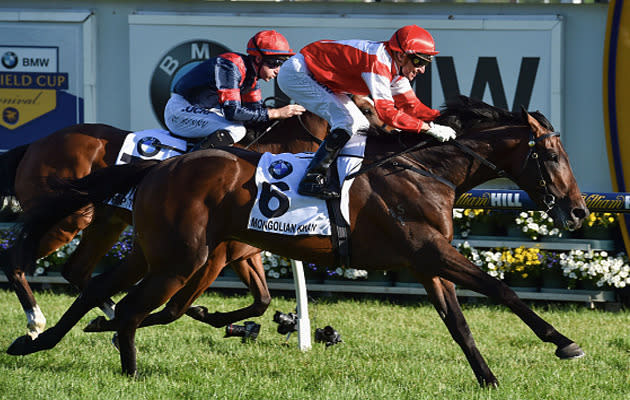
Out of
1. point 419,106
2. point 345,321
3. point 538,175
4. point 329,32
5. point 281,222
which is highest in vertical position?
point 329,32

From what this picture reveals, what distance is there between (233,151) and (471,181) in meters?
1.35

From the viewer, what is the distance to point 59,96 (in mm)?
7980

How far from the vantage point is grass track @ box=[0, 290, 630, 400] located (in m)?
4.23

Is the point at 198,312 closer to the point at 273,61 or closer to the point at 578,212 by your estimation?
the point at 273,61

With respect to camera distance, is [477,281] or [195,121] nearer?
[477,281]

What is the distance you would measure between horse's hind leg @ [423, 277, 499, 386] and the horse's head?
0.72m

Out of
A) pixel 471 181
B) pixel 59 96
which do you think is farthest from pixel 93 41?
pixel 471 181

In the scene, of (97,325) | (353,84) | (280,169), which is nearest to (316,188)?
(280,169)

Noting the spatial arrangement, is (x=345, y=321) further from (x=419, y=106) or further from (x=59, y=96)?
(x=59, y=96)

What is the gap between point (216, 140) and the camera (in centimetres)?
545

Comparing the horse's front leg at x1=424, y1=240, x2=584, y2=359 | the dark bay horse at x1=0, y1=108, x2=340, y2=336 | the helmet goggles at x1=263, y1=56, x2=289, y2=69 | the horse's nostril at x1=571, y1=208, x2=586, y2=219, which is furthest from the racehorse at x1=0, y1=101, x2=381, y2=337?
the horse's nostril at x1=571, y1=208, x2=586, y2=219

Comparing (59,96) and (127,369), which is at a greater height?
(59,96)

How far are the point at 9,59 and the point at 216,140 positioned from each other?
3557 millimetres

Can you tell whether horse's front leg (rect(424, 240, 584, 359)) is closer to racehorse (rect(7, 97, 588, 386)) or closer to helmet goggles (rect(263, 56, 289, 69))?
racehorse (rect(7, 97, 588, 386))
